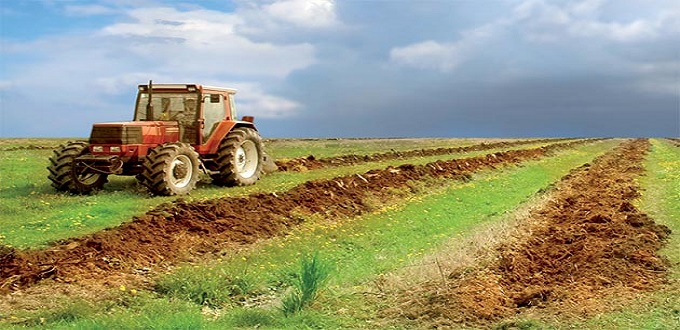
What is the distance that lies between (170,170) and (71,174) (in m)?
2.92

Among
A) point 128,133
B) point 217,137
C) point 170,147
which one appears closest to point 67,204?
point 128,133

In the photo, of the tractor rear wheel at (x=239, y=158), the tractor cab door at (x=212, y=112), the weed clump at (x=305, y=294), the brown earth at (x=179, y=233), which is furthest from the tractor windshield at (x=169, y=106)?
the weed clump at (x=305, y=294)

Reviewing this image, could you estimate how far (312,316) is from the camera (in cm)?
859

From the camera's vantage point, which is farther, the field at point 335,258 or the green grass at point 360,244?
the green grass at point 360,244

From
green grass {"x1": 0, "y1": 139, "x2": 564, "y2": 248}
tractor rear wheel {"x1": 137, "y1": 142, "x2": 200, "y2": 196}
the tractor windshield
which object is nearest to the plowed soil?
green grass {"x1": 0, "y1": 139, "x2": 564, "y2": 248}

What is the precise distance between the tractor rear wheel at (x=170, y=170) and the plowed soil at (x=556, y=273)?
9.01 metres

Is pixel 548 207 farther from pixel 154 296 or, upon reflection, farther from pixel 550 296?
pixel 154 296

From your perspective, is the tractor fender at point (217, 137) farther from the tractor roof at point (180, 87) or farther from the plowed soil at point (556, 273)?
the plowed soil at point (556, 273)

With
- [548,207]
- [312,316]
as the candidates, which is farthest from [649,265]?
[548,207]

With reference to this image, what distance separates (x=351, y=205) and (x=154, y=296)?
28.8ft

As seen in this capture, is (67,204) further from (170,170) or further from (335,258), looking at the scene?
(335,258)

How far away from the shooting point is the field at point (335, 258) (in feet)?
28.5

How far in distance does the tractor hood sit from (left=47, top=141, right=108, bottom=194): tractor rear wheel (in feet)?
2.21

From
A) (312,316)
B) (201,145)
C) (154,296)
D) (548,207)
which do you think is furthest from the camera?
(201,145)
